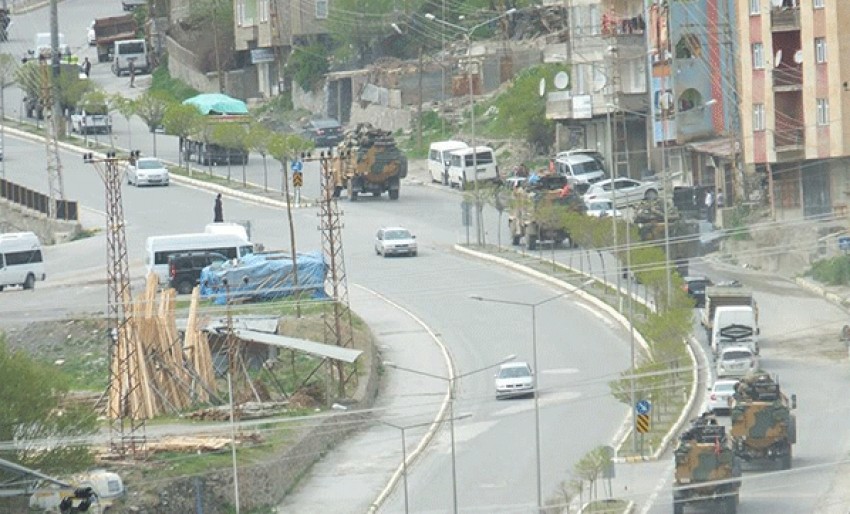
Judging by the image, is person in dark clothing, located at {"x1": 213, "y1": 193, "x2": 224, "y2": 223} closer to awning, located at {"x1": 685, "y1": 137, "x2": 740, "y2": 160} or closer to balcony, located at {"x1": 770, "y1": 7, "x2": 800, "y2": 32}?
awning, located at {"x1": 685, "y1": 137, "x2": 740, "y2": 160}

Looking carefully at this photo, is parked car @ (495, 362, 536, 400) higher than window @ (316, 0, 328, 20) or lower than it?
lower

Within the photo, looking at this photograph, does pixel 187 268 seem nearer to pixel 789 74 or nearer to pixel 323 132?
pixel 789 74

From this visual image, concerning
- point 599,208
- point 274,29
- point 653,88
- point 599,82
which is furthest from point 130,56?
point 599,208

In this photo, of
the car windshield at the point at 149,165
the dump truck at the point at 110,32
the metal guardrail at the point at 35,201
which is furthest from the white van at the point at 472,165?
the dump truck at the point at 110,32

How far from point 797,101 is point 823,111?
94.9 inches

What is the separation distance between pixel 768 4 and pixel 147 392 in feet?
86.3

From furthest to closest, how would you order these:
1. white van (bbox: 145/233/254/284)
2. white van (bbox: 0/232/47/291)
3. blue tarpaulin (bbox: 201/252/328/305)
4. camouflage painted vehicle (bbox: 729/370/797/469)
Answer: white van (bbox: 0/232/47/291) → white van (bbox: 145/233/254/284) → blue tarpaulin (bbox: 201/252/328/305) → camouflage painted vehicle (bbox: 729/370/797/469)

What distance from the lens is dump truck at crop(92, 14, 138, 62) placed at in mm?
148000

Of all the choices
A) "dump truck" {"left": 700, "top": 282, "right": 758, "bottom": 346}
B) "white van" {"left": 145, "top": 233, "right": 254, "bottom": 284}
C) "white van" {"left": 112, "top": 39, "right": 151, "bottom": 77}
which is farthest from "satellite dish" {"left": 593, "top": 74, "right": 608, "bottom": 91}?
"white van" {"left": 112, "top": 39, "right": 151, "bottom": 77}

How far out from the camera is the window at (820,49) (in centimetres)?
9269

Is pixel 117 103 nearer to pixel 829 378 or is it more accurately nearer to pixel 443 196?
pixel 443 196

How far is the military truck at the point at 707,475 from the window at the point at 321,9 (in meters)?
70.6

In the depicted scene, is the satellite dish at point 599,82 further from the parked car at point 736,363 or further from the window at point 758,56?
the parked car at point 736,363

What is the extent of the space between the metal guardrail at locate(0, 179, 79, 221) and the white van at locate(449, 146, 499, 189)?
13879 millimetres
